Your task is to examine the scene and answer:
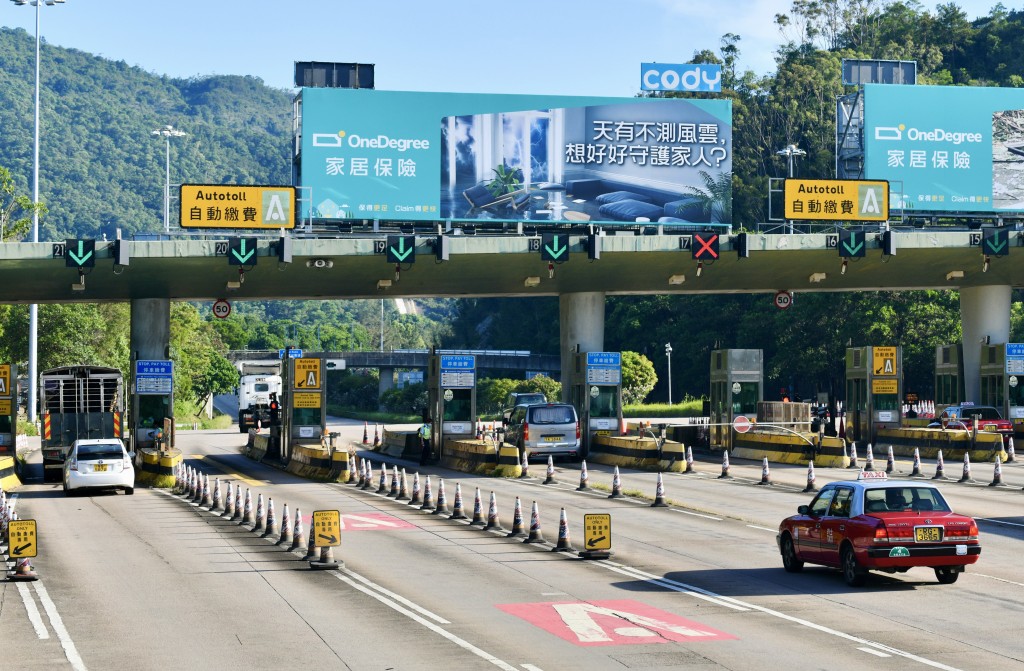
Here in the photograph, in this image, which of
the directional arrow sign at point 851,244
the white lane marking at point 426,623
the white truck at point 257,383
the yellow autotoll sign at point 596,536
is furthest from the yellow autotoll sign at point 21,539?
the white truck at point 257,383

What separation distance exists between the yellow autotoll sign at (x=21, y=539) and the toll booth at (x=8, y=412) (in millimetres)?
24448

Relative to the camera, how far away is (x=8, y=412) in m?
44.7

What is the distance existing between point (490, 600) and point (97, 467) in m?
20.8

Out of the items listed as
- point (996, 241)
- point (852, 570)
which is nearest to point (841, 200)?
point (996, 241)

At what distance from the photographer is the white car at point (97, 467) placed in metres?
36.5

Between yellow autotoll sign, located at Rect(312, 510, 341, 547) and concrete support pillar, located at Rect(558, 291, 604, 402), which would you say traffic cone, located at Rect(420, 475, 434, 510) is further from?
concrete support pillar, located at Rect(558, 291, 604, 402)

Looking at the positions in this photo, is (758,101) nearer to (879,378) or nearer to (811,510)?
(879,378)

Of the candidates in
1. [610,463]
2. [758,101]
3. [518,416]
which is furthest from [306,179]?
[758,101]

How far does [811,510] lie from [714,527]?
6910mm

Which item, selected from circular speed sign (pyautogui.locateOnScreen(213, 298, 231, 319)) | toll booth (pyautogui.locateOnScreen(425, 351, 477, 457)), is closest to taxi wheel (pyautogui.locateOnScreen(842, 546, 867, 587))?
toll booth (pyautogui.locateOnScreen(425, 351, 477, 457))

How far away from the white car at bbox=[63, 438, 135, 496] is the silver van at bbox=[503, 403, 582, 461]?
13.9 metres

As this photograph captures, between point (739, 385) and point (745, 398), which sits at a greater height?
point (739, 385)

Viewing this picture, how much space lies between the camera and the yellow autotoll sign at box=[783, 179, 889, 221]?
4691cm

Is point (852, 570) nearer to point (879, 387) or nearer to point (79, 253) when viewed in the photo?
point (79, 253)
